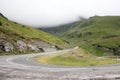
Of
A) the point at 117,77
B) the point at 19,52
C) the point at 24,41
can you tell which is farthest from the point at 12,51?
the point at 117,77

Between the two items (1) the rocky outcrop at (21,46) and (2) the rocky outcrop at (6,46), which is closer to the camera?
(2) the rocky outcrop at (6,46)

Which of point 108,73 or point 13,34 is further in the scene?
point 13,34

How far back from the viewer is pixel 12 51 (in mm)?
105875

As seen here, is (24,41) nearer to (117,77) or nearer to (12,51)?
(12,51)

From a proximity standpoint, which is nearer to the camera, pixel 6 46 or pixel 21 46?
pixel 6 46

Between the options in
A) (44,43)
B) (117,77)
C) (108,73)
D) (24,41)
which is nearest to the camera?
(117,77)

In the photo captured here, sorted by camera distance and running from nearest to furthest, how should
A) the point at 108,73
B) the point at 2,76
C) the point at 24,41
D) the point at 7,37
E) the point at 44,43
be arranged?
the point at 108,73 < the point at 2,76 < the point at 7,37 < the point at 24,41 < the point at 44,43

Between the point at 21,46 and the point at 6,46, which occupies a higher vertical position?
the point at 6,46

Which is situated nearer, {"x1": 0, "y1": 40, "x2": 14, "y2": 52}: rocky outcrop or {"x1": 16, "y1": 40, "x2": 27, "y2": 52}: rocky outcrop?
{"x1": 0, "y1": 40, "x2": 14, "y2": 52}: rocky outcrop

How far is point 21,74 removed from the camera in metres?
36.0

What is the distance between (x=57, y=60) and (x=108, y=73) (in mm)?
30663

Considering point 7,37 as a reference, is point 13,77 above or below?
below

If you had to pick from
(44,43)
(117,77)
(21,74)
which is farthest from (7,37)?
(117,77)

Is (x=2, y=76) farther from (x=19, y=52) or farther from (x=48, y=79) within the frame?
(x=19, y=52)
